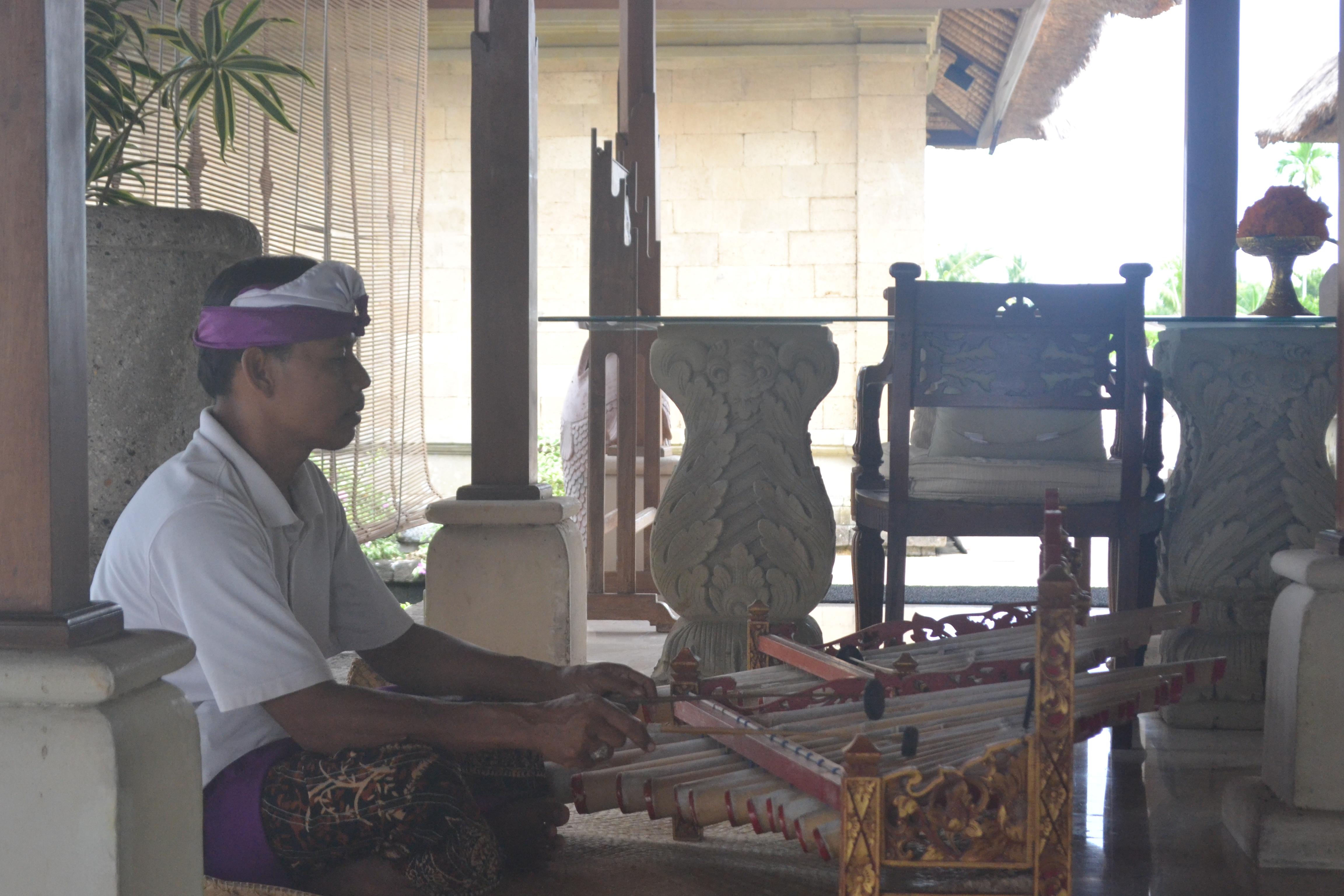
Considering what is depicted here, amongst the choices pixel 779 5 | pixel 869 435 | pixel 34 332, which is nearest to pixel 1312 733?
pixel 869 435

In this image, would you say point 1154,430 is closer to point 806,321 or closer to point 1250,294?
point 806,321

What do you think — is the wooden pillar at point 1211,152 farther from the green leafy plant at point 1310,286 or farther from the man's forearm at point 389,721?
the green leafy plant at point 1310,286

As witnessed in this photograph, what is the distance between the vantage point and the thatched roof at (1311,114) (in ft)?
28.2

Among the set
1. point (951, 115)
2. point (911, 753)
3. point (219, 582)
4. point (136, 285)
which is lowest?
point (911, 753)

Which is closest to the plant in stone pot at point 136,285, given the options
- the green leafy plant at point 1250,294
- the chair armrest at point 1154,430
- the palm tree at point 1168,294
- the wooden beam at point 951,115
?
the chair armrest at point 1154,430

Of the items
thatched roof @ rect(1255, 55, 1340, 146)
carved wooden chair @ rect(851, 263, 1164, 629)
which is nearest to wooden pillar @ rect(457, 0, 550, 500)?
carved wooden chair @ rect(851, 263, 1164, 629)

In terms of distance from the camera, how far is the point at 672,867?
85.7 inches

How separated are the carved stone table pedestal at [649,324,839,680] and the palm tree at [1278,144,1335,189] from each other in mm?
21418

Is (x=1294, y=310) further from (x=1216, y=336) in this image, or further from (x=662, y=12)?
(x=662, y=12)

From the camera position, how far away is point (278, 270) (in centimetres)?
192

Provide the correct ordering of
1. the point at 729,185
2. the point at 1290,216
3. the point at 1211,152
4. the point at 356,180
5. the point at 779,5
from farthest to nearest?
the point at 729,185 → the point at 779,5 → the point at 356,180 → the point at 1211,152 → the point at 1290,216

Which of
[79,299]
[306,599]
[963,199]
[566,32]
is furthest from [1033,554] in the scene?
[963,199]

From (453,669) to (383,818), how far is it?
1.67ft

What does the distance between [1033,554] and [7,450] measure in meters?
7.00
